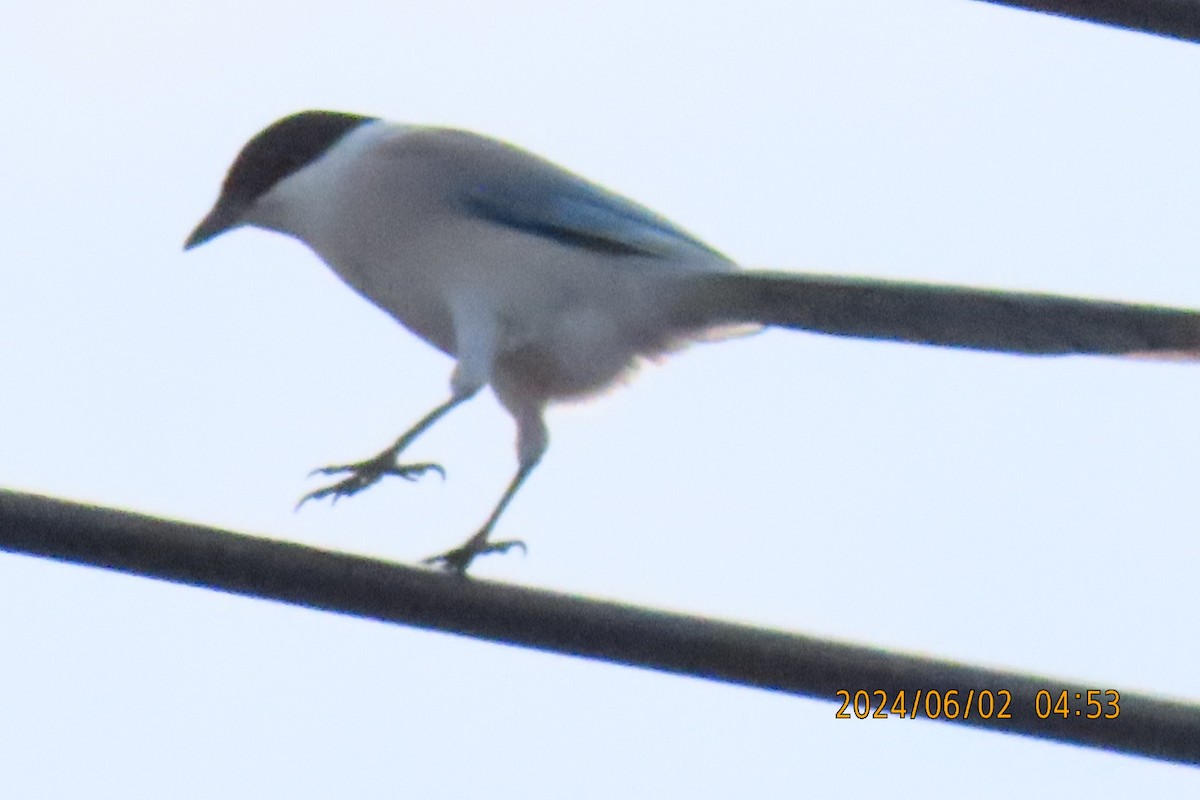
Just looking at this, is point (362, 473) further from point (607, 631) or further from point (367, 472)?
point (607, 631)

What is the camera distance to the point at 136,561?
2379mm

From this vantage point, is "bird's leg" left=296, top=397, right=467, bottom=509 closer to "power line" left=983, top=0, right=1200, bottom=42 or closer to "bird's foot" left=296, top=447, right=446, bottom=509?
"bird's foot" left=296, top=447, right=446, bottom=509

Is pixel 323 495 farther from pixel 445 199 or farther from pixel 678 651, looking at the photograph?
pixel 678 651

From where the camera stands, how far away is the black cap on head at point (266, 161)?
14.1ft

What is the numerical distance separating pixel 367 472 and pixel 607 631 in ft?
4.59

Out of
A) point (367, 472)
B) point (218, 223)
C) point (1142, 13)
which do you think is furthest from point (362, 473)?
point (1142, 13)

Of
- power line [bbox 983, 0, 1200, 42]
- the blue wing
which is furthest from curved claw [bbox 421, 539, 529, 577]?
power line [bbox 983, 0, 1200, 42]

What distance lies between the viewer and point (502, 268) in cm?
387

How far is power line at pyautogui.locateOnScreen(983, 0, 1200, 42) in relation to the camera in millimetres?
2727

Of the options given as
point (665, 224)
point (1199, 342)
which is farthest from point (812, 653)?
→ point (665, 224)

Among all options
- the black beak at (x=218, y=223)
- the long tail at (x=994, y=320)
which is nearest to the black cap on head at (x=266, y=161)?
the black beak at (x=218, y=223)

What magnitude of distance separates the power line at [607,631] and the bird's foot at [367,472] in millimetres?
1162

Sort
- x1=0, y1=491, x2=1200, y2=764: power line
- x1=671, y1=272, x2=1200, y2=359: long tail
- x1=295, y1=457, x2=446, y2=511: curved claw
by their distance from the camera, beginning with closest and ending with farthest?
x1=0, y1=491, x2=1200, y2=764: power line < x1=671, y1=272, x2=1200, y2=359: long tail < x1=295, y1=457, x2=446, y2=511: curved claw

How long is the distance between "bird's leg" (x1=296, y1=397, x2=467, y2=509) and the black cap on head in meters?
0.77
